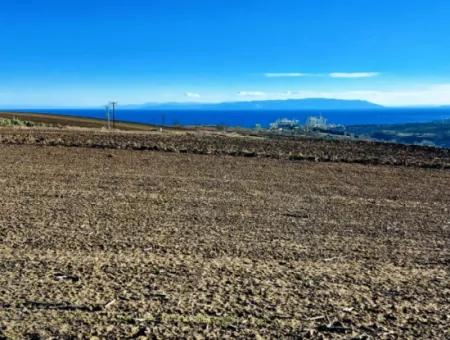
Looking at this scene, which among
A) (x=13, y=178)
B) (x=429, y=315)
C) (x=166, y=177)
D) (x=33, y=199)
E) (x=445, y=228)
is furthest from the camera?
(x=166, y=177)

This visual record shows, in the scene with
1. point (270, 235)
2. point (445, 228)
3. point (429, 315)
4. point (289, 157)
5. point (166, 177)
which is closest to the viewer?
point (429, 315)

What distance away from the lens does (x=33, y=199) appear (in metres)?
9.95

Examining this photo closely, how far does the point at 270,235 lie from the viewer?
796 centimetres

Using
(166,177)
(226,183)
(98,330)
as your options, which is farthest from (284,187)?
(98,330)

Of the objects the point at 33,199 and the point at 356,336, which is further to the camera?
the point at 33,199

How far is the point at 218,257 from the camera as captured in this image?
22.0ft

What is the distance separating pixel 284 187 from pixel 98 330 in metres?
8.70

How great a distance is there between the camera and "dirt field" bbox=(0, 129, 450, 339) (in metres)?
4.81

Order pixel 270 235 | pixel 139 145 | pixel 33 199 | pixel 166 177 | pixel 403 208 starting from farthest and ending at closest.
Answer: pixel 139 145 < pixel 166 177 < pixel 403 208 < pixel 33 199 < pixel 270 235

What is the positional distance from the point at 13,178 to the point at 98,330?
28.4ft

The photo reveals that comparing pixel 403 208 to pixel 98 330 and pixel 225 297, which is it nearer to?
pixel 225 297

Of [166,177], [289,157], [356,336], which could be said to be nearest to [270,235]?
[356,336]

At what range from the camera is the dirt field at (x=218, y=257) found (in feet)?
15.8

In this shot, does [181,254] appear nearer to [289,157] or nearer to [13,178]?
[13,178]
